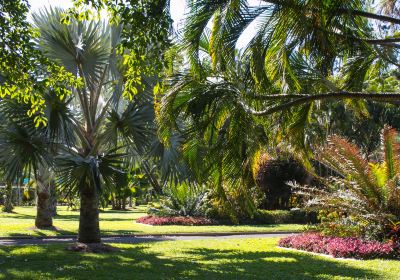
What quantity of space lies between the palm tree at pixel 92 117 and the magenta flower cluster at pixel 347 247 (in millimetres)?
5325

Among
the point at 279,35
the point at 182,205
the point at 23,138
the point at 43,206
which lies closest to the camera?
the point at 279,35

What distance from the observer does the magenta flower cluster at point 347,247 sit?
489 inches

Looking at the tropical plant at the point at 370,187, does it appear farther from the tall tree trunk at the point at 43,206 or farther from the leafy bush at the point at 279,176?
the leafy bush at the point at 279,176

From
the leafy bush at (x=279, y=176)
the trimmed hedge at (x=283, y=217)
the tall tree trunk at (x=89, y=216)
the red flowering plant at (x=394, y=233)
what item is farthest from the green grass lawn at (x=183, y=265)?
the leafy bush at (x=279, y=176)

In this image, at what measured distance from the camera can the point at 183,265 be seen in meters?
11.3

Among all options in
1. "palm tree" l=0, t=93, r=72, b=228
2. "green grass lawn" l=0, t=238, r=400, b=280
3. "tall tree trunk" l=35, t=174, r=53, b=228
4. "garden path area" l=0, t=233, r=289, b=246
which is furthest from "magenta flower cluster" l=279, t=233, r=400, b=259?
"tall tree trunk" l=35, t=174, r=53, b=228

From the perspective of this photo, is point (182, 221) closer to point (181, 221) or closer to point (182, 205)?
point (181, 221)

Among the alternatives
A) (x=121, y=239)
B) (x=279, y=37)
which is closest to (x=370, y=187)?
(x=279, y=37)

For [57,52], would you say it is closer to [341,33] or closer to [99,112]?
[99,112]

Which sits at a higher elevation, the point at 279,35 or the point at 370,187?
the point at 279,35

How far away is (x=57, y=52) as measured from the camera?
13117 mm

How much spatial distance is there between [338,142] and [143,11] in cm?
924

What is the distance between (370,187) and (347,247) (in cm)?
192

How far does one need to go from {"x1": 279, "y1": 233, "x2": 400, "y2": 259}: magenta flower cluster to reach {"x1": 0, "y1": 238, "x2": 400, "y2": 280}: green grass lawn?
518mm
